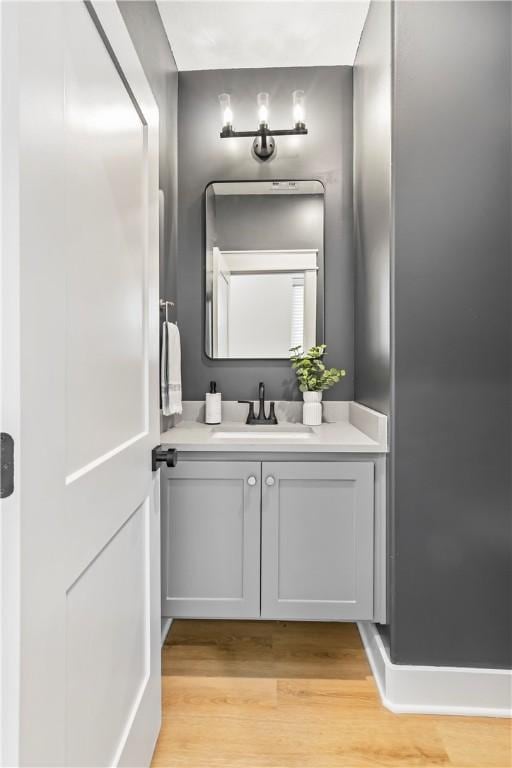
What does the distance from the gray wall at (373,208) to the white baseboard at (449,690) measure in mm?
886

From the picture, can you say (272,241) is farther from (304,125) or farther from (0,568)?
(0,568)

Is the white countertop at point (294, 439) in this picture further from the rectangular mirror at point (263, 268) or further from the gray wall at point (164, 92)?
the gray wall at point (164, 92)

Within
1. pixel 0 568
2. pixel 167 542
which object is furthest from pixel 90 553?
pixel 167 542

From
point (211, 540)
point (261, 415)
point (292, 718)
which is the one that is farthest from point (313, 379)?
point (292, 718)

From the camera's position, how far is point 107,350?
958 millimetres

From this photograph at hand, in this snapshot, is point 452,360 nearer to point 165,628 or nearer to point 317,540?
Result: point 317,540

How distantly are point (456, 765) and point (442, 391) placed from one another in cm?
109

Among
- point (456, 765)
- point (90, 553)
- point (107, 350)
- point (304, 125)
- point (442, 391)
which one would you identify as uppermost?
point (304, 125)

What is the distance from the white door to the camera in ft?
1.90

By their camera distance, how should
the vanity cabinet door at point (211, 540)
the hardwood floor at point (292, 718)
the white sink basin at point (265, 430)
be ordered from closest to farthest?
the hardwood floor at point (292, 718) → the vanity cabinet door at point (211, 540) → the white sink basin at point (265, 430)

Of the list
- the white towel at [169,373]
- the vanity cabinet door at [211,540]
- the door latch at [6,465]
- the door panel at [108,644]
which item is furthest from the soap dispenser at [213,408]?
the door latch at [6,465]

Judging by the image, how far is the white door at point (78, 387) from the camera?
58cm

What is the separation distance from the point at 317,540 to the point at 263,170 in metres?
1.73

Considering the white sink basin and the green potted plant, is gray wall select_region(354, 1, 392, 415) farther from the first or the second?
the white sink basin
